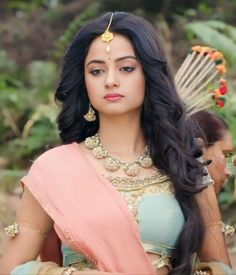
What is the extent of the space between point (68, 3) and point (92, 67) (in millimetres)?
9204

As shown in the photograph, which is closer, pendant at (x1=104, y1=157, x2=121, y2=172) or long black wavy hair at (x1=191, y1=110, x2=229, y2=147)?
pendant at (x1=104, y1=157, x2=121, y2=172)

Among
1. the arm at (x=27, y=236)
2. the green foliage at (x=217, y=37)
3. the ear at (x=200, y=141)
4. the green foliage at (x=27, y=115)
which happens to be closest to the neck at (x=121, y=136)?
the ear at (x=200, y=141)

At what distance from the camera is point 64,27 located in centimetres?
1105

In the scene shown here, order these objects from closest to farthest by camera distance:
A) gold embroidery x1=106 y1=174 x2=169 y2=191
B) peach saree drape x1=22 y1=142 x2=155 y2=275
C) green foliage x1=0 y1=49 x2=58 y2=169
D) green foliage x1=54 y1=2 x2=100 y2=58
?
peach saree drape x1=22 y1=142 x2=155 y2=275, gold embroidery x1=106 y1=174 x2=169 y2=191, green foliage x1=0 y1=49 x2=58 y2=169, green foliage x1=54 y1=2 x2=100 y2=58

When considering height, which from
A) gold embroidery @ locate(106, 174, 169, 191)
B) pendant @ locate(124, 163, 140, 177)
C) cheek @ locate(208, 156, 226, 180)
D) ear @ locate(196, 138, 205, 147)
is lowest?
cheek @ locate(208, 156, 226, 180)

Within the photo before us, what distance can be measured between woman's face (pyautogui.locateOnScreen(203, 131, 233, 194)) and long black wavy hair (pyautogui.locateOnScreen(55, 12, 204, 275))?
0.39 meters

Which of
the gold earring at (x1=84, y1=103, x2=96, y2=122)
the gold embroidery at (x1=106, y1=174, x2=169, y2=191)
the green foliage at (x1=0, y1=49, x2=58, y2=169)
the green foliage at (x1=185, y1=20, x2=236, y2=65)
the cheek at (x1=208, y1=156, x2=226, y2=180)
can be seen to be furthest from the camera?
the green foliage at (x1=0, y1=49, x2=58, y2=169)

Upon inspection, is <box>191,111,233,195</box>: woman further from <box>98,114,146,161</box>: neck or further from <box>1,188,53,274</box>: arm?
<box>1,188,53,274</box>: arm

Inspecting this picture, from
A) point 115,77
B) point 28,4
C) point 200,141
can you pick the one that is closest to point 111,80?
point 115,77

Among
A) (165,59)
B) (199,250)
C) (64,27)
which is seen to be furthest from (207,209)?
(64,27)

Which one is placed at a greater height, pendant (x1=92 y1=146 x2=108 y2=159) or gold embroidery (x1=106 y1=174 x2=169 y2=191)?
pendant (x1=92 y1=146 x2=108 y2=159)

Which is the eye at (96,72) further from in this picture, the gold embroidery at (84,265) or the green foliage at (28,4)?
the green foliage at (28,4)

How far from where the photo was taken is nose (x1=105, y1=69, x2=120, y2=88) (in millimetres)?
2611

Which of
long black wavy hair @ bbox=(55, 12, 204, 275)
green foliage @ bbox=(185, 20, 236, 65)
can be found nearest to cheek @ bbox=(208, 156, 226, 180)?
long black wavy hair @ bbox=(55, 12, 204, 275)
